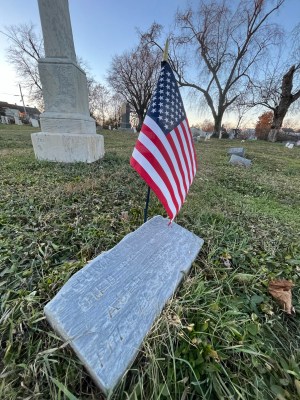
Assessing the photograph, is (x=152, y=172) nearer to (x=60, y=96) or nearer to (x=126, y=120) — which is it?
(x=60, y=96)

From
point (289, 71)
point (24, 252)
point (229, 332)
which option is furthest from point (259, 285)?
point (289, 71)

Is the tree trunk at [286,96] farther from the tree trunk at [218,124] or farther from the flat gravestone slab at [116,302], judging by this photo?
the flat gravestone slab at [116,302]

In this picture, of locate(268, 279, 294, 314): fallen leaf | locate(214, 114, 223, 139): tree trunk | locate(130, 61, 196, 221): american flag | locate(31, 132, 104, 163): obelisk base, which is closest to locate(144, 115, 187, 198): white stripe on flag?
locate(130, 61, 196, 221): american flag

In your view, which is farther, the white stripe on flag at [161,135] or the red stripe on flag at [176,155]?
the red stripe on flag at [176,155]

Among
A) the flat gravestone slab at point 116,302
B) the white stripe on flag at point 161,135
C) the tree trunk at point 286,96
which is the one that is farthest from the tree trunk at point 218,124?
the flat gravestone slab at point 116,302

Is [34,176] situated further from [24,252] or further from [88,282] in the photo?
[88,282]

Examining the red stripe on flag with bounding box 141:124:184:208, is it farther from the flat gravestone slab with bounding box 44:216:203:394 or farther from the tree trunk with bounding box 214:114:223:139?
the tree trunk with bounding box 214:114:223:139

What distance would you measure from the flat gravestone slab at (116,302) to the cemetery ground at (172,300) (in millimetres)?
90

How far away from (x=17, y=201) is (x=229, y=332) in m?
2.18

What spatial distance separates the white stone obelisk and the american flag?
2.60 m

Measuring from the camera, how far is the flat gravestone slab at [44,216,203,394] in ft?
2.65

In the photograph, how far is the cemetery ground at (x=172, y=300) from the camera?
2.71ft

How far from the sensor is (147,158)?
51.4 inches

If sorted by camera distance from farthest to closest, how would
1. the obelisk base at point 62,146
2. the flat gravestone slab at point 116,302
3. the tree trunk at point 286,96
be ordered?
the tree trunk at point 286,96, the obelisk base at point 62,146, the flat gravestone slab at point 116,302
